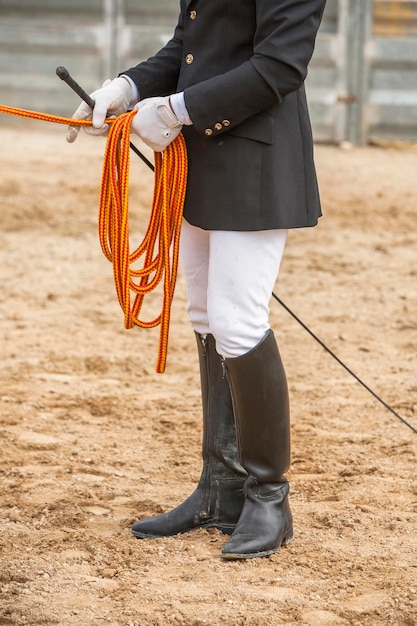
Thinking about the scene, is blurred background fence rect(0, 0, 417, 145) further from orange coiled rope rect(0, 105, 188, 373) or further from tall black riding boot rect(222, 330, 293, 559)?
tall black riding boot rect(222, 330, 293, 559)

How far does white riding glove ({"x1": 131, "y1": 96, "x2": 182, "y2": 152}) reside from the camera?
2330mm

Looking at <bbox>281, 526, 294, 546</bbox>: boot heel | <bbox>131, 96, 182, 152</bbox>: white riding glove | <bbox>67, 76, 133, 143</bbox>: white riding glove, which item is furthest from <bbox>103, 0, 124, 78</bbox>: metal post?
<bbox>281, 526, 294, 546</bbox>: boot heel

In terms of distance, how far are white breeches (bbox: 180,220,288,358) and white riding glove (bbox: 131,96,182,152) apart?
240mm

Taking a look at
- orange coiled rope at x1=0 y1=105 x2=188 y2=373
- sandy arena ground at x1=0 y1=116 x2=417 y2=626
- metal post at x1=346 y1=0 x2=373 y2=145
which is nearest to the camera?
sandy arena ground at x1=0 y1=116 x2=417 y2=626

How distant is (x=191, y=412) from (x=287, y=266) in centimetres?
200

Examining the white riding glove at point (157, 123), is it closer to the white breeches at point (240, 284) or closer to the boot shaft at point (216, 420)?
the white breeches at point (240, 284)

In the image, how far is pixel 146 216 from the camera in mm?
6289

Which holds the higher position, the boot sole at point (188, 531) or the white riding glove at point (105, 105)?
the white riding glove at point (105, 105)

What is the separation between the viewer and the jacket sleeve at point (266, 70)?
2.22 m

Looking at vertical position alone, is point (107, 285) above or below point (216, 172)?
below

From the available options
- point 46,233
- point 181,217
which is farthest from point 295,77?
point 46,233

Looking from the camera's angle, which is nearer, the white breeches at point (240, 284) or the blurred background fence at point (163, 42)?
the white breeches at point (240, 284)

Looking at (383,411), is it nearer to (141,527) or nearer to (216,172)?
(141,527)

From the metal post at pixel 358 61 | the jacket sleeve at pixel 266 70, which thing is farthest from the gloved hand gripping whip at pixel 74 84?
the metal post at pixel 358 61
